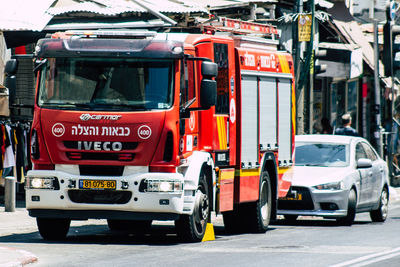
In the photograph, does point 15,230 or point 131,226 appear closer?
point 15,230

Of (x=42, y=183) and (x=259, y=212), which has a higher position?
(x=42, y=183)

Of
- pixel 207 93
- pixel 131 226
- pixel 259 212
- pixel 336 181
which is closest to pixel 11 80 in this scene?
pixel 207 93

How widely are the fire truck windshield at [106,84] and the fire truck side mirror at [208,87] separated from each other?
41cm

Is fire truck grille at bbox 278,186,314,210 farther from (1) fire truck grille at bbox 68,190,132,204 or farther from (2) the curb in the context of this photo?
(2) the curb

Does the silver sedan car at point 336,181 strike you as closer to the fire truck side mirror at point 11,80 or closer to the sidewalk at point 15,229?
the sidewalk at point 15,229

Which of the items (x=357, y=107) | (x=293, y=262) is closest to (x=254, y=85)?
(x=293, y=262)

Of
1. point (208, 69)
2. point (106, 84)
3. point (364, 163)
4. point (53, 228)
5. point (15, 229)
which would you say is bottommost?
point (15, 229)

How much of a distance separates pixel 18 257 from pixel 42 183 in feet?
6.93

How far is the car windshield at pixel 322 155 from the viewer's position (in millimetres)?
19469

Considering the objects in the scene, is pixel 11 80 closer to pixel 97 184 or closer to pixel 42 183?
pixel 42 183

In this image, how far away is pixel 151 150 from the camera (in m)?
13.8

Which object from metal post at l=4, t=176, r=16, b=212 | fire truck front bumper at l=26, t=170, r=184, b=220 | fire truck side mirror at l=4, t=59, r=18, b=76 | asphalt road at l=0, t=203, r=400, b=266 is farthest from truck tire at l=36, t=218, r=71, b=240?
metal post at l=4, t=176, r=16, b=212

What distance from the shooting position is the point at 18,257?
39.7 feet

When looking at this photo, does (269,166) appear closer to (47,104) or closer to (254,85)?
(254,85)
